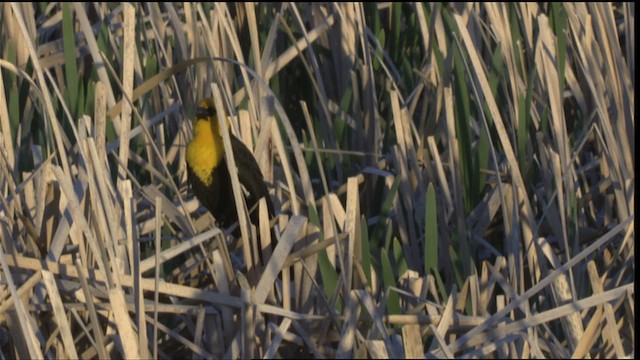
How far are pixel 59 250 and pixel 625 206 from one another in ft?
3.86

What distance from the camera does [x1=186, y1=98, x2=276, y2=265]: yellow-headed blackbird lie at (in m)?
2.94

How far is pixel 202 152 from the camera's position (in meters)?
3.05

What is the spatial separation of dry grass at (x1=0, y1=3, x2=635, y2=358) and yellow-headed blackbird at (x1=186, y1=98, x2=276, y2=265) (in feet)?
0.19

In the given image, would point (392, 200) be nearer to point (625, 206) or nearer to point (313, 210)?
point (313, 210)

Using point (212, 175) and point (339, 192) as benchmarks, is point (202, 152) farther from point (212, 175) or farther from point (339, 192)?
A: point (339, 192)

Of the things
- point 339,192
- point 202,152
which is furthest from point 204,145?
point 339,192

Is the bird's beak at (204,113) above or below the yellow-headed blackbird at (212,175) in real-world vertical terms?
above

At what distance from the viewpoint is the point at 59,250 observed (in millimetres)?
2359

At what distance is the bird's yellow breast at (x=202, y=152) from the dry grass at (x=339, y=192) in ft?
0.28

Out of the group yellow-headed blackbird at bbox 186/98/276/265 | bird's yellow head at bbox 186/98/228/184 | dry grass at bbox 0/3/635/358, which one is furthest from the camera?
bird's yellow head at bbox 186/98/228/184

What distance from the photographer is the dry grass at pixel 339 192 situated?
217cm

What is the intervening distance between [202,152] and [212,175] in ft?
0.21

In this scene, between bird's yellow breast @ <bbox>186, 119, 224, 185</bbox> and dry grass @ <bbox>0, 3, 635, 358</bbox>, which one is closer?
dry grass @ <bbox>0, 3, 635, 358</bbox>

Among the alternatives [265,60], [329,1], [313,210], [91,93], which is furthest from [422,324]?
[329,1]
